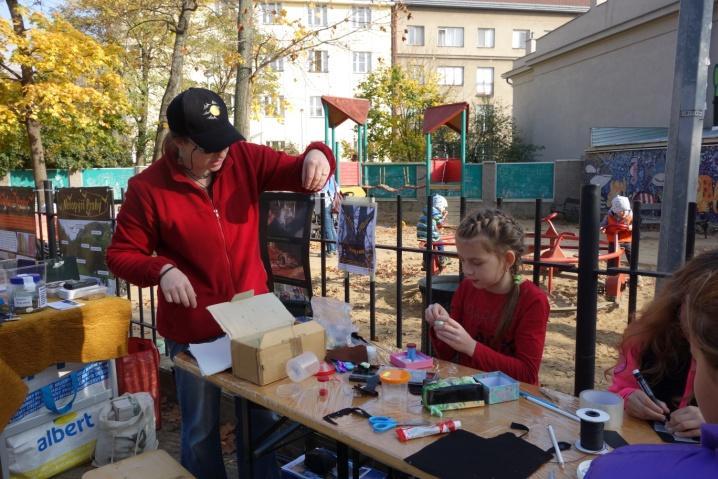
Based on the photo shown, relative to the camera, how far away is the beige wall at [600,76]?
60.3ft

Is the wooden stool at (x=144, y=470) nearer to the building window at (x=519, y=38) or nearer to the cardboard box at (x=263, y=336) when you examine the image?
the cardboard box at (x=263, y=336)

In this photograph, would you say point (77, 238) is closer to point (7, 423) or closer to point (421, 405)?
point (7, 423)

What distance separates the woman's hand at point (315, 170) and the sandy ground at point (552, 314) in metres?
1.21

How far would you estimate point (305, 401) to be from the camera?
6.11ft

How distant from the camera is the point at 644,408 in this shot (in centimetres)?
166

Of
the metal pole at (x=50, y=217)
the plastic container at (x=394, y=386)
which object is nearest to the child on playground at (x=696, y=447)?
the plastic container at (x=394, y=386)

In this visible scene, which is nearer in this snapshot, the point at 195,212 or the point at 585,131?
the point at 195,212

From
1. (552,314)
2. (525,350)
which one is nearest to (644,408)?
(525,350)

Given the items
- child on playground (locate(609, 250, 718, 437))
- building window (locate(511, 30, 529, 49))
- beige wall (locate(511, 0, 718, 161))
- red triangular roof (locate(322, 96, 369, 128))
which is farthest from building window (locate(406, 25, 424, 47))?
child on playground (locate(609, 250, 718, 437))

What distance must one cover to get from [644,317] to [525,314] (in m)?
0.52

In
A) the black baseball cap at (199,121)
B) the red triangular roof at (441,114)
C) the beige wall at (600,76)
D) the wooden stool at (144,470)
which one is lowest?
A: the wooden stool at (144,470)

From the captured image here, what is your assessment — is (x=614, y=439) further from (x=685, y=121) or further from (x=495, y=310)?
(x=685, y=121)

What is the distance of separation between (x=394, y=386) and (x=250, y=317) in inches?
24.7

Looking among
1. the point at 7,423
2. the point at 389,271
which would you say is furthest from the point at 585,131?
the point at 7,423
